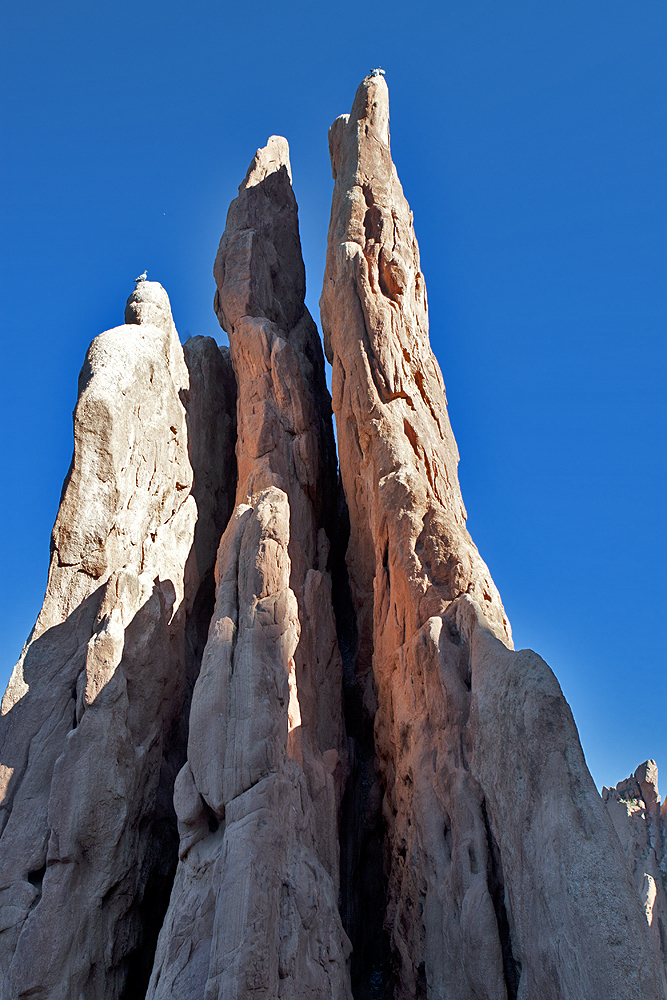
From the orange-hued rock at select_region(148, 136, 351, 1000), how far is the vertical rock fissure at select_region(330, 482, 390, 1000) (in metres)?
0.83

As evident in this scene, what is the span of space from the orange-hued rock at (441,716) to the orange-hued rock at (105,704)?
361cm

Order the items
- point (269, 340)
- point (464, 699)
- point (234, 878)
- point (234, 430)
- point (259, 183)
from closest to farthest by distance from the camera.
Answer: point (234, 878), point (464, 699), point (269, 340), point (234, 430), point (259, 183)

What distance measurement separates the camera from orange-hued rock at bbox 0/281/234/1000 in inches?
421

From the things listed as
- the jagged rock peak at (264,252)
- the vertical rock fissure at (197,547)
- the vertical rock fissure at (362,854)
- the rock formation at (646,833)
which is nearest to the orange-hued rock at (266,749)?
the vertical rock fissure at (362,854)

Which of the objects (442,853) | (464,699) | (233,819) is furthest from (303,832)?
(464,699)

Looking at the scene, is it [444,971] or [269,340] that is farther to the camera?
[269,340]

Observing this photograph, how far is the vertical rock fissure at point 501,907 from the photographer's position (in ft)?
28.8

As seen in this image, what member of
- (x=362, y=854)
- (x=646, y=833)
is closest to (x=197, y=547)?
(x=362, y=854)

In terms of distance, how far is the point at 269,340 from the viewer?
57.6 ft

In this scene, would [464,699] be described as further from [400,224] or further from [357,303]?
[400,224]

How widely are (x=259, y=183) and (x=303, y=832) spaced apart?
704 inches

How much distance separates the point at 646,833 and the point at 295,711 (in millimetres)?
21102

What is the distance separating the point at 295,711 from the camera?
11812 mm

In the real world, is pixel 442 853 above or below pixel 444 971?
above
